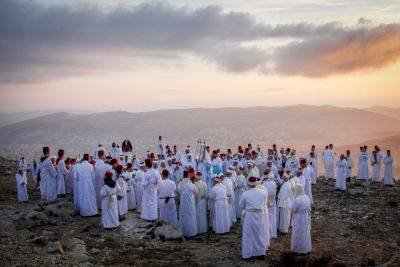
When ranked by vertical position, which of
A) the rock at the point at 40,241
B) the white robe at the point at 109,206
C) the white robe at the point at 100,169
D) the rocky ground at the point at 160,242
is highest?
the white robe at the point at 100,169

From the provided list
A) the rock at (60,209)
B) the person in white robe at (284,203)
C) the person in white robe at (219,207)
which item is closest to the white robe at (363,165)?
the person in white robe at (284,203)

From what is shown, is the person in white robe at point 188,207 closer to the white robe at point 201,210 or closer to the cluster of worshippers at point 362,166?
the white robe at point 201,210

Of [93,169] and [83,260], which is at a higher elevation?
[93,169]

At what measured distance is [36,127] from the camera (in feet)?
327

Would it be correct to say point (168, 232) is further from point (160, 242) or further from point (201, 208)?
point (201, 208)

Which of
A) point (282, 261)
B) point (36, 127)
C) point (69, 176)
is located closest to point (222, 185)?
point (282, 261)

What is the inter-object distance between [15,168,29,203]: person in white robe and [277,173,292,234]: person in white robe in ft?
37.7

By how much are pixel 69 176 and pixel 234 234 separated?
7.85 meters

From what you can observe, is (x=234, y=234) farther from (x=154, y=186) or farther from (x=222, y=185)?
(x=154, y=186)

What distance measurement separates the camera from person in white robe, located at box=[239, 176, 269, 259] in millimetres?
11125

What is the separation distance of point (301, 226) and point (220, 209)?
2.92m

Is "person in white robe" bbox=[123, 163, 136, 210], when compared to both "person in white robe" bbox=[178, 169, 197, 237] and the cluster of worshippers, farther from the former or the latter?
the cluster of worshippers

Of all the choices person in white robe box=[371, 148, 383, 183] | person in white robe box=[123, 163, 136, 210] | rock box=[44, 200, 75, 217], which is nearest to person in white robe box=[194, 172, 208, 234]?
person in white robe box=[123, 163, 136, 210]

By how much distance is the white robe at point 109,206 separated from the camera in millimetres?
12875
